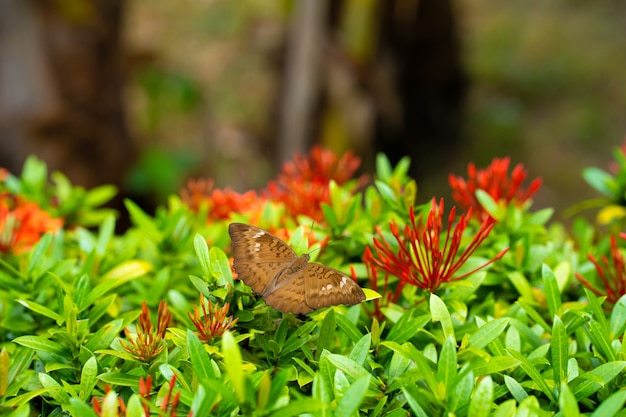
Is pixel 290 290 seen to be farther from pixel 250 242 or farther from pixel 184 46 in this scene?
pixel 184 46

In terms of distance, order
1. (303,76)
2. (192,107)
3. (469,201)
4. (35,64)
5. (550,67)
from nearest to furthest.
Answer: (469,201) → (35,64) → (303,76) → (192,107) → (550,67)

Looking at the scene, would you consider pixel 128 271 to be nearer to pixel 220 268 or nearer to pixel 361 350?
pixel 220 268

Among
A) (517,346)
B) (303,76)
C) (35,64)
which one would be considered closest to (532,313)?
(517,346)

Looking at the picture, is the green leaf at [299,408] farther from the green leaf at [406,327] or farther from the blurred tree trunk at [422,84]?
the blurred tree trunk at [422,84]

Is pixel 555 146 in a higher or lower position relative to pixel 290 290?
lower

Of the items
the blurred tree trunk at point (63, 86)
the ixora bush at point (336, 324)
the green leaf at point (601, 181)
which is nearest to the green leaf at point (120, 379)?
the ixora bush at point (336, 324)

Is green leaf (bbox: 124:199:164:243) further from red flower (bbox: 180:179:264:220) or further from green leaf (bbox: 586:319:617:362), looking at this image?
green leaf (bbox: 586:319:617:362)

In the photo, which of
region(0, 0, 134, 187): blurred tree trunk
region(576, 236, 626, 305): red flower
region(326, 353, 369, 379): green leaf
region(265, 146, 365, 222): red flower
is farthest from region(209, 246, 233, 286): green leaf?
region(0, 0, 134, 187): blurred tree trunk

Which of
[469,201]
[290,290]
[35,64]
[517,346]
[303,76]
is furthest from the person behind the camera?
[303,76]
